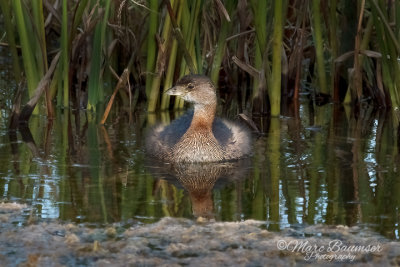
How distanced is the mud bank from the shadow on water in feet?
0.60

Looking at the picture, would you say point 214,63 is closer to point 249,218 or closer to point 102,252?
point 249,218

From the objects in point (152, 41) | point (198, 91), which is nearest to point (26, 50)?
point (152, 41)

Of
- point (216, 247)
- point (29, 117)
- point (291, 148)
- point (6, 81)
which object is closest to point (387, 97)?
point (291, 148)

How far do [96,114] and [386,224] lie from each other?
5023mm

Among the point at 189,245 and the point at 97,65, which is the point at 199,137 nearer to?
the point at 97,65

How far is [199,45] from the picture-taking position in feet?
30.5

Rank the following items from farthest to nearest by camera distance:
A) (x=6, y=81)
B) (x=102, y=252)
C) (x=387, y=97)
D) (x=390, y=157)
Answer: (x=6, y=81), (x=387, y=97), (x=390, y=157), (x=102, y=252)

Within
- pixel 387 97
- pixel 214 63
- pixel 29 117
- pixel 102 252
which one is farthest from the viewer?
pixel 387 97

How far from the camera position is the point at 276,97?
9297mm

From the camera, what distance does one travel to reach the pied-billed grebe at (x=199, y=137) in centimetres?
746

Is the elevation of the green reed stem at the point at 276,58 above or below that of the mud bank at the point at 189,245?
above

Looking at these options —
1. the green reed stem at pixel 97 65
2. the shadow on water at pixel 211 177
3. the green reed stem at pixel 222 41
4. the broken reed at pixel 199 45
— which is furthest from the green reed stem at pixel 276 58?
the green reed stem at pixel 97 65

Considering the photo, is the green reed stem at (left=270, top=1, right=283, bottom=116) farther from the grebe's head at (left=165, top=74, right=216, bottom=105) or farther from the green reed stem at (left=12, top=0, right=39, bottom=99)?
the green reed stem at (left=12, top=0, right=39, bottom=99)

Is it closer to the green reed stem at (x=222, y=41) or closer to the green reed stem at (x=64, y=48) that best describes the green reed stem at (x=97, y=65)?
the green reed stem at (x=64, y=48)
